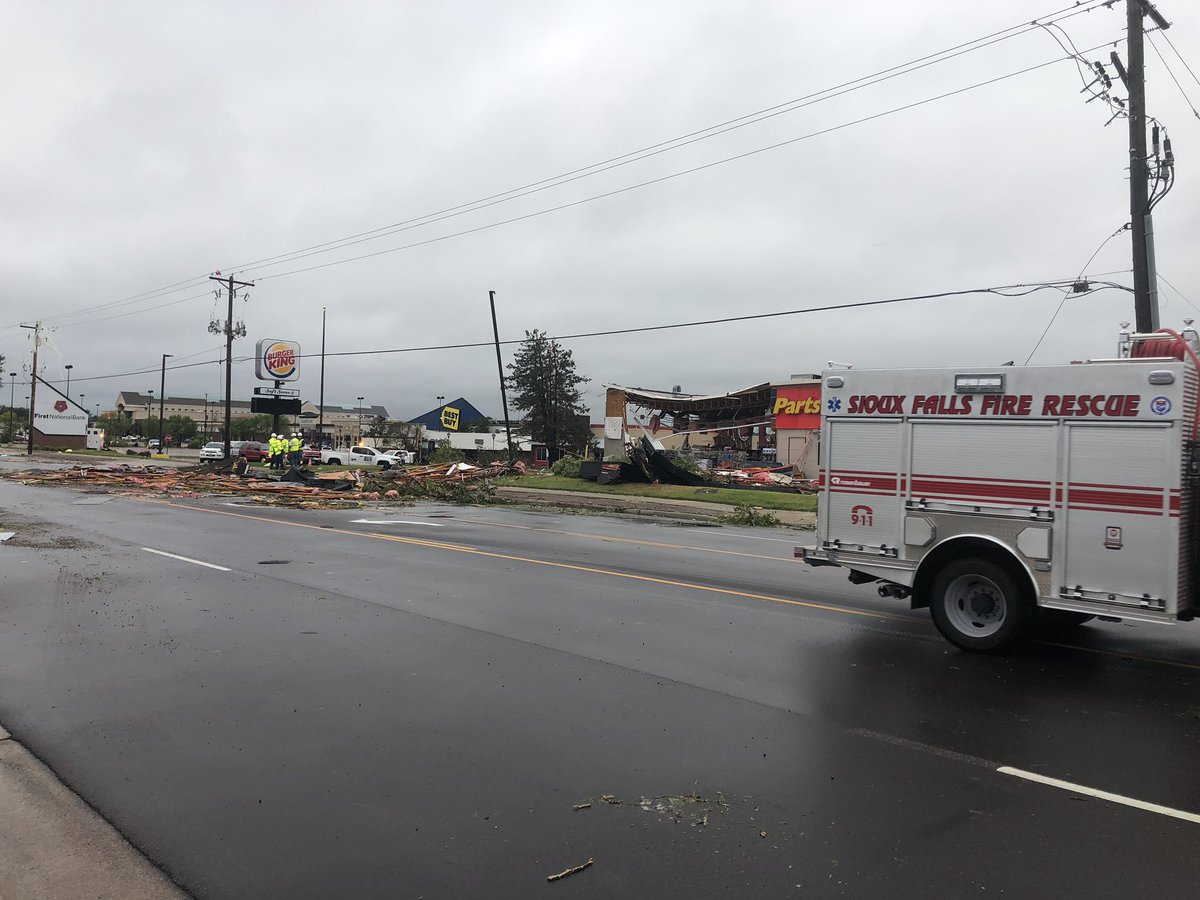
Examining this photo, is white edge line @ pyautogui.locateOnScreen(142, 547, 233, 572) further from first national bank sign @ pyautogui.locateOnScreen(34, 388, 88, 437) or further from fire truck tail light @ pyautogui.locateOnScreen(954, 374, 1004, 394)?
first national bank sign @ pyautogui.locateOnScreen(34, 388, 88, 437)

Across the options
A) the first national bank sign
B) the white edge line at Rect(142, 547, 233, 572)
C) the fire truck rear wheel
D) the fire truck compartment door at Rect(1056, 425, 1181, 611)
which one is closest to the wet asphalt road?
the fire truck rear wheel

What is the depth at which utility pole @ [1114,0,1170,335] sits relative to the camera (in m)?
14.3

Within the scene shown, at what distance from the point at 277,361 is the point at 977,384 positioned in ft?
155

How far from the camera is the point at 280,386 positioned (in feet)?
160

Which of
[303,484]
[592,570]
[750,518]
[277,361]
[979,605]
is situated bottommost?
[592,570]

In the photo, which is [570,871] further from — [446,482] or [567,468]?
[567,468]

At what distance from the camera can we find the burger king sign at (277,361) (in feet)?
159

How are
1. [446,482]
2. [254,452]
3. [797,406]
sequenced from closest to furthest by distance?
1. [446,482]
2. [797,406]
3. [254,452]


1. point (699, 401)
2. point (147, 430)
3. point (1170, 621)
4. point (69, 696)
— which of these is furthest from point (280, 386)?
point (147, 430)

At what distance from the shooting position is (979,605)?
769 cm

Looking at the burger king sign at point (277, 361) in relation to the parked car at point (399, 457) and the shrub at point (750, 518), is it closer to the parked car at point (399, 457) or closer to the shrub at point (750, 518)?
the parked car at point (399, 457)

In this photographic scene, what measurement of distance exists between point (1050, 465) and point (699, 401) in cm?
4708

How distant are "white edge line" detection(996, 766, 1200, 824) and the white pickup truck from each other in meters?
51.8

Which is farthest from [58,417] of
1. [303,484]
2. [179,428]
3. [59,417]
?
[303,484]
